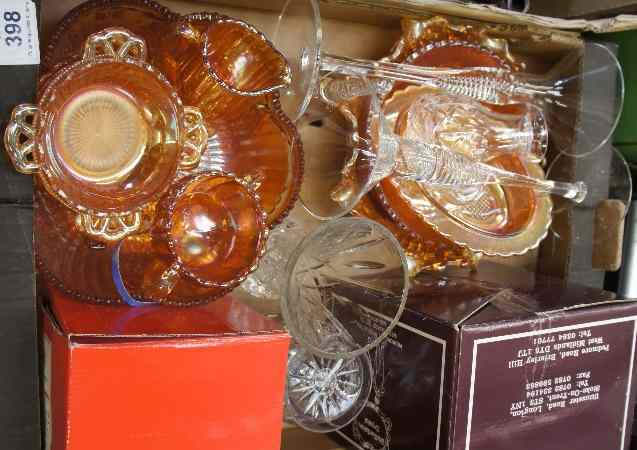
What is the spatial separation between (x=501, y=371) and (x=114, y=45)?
543 mm

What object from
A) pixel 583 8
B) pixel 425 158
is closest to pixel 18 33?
pixel 425 158

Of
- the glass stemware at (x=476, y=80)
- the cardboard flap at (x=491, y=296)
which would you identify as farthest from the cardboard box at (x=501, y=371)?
the glass stemware at (x=476, y=80)

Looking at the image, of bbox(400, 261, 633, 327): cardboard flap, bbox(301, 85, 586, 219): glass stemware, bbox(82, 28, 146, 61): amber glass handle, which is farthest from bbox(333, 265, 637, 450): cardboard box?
bbox(82, 28, 146, 61): amber glass handle

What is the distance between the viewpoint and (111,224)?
1.90 ft

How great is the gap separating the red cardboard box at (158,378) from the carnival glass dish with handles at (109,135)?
93 millimetres

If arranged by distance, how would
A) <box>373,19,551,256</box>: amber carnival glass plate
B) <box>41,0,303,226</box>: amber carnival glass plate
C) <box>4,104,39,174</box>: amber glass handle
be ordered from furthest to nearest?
<box>373,19,551,256</box>: amber carnival glass plate → <box>41,0,303,226</box>: amber carnival glass plate → <box>4,104,39,174</box>: amber glass handle

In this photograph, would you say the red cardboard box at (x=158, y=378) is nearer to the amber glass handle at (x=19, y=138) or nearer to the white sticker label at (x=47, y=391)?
the white sticker label at (x=47, y=391)

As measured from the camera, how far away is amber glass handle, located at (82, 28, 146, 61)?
558 mm

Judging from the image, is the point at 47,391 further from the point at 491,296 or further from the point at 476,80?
the point at 476,80

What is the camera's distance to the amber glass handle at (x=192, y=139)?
61 cm

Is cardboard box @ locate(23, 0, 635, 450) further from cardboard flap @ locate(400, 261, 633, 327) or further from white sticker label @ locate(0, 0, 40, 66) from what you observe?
cardboard flap @ locate(400, 261, 633, 327)

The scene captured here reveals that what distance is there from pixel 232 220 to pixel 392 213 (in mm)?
310

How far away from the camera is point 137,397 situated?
1.78 ft

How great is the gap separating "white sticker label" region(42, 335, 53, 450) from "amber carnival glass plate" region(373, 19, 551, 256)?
0.46m
